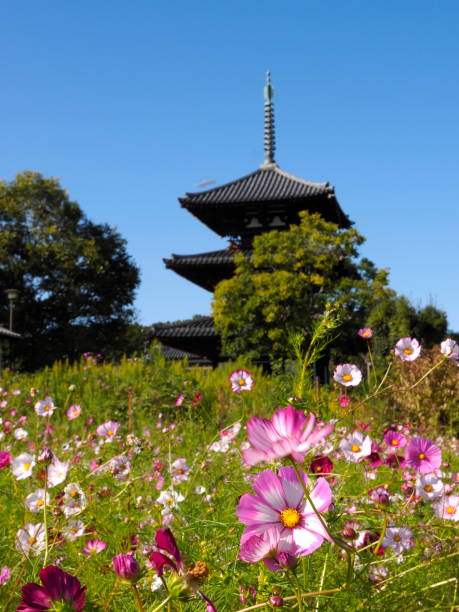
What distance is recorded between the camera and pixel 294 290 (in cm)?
1725

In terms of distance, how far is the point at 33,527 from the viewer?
6.21 ft

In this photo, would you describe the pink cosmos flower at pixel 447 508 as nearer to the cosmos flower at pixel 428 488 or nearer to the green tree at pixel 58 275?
the cosmos flower at pixel 428 488

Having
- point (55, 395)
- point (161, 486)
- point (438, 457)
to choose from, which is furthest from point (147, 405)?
point (438, 457)

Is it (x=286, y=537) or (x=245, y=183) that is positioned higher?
(x=245, y=183)

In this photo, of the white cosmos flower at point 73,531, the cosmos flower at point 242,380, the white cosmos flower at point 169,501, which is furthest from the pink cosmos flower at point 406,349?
the white cosmos flower at point 73,531

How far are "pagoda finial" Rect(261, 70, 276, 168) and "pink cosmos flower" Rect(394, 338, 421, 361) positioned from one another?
22150 millimetres

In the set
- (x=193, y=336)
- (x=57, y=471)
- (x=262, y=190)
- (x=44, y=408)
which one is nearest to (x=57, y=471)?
(x=57, y=471)

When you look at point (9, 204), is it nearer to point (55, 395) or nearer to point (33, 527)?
point (55, 395)

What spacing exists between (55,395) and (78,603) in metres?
9.46

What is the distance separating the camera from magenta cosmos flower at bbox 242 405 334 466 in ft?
2.77

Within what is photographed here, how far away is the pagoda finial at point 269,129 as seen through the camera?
23919 mm

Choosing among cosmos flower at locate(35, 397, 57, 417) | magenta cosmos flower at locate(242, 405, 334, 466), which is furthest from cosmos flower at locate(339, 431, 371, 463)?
cosmos flower at locate(35, 397, 57, 417)

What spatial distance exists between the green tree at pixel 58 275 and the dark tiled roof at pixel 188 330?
11400mm

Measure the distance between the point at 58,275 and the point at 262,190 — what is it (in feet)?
48.6
